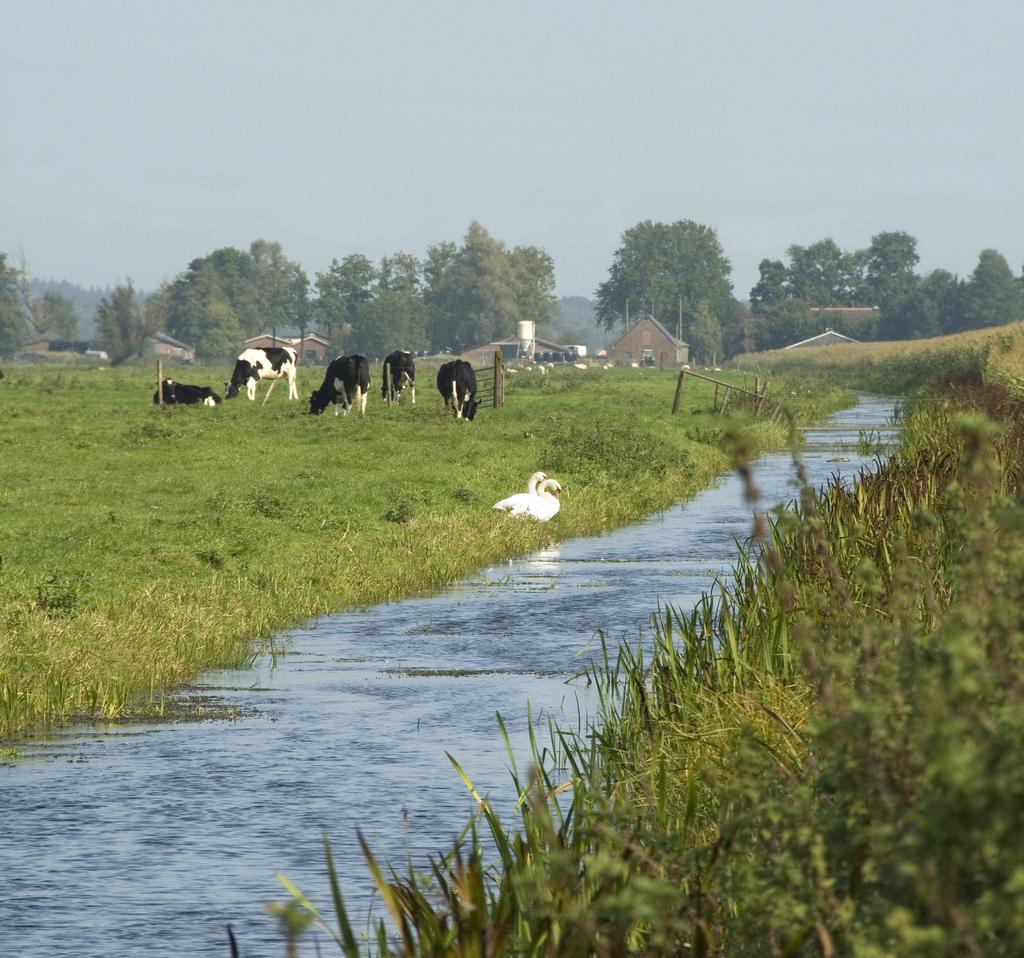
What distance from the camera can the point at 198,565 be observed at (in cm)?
1777

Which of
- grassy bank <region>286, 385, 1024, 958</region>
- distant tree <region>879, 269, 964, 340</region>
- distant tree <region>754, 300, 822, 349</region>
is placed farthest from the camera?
distant tree <region>754, 300, 822, 349</region>

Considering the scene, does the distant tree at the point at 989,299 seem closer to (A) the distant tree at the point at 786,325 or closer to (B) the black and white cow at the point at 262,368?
(A) the distant tree at the point at 786,325

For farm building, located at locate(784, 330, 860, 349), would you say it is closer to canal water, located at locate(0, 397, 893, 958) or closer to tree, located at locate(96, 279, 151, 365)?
tree, located at locate(96, 279, 151, 365)

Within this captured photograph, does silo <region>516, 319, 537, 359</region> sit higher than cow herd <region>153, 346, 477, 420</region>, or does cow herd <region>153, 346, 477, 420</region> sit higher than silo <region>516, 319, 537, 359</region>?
silo <region>516, 319, 537, 359</region>

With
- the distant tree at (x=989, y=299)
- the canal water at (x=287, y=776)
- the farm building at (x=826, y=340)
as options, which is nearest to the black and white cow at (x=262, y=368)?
the canal water at (x=287, y=776)

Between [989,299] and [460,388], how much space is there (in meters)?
131

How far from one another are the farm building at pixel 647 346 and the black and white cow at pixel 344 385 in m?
146

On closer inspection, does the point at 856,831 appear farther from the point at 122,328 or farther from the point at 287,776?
the point at 122,328

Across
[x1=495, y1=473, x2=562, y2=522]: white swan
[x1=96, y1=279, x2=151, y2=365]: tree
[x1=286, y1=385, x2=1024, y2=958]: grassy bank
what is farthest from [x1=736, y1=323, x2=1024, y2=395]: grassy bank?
[x1=96, y1=279, x2=151, y2=365]: tree

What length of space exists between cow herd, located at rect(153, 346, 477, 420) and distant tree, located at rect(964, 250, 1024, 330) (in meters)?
118

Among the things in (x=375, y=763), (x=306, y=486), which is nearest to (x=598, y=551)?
(x=306, y=486)

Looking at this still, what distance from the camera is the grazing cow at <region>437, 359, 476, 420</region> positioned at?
4131 cm

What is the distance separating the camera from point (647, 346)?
193750mm

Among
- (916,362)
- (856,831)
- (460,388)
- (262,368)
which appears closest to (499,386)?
(460,388)
